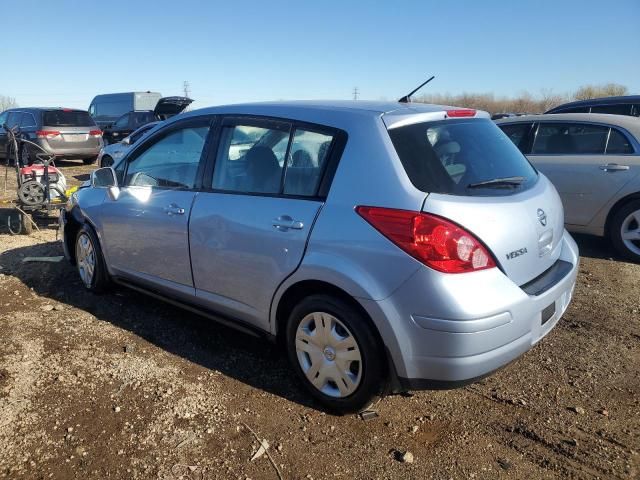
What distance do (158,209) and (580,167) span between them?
477cm

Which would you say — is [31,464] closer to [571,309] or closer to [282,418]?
[282,418]

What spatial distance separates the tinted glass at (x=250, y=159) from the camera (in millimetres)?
3250

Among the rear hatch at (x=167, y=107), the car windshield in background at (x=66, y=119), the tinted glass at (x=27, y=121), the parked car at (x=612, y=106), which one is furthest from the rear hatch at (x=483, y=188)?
the tinted glass at (x=27, y=121)

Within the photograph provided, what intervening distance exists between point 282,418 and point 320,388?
264mm

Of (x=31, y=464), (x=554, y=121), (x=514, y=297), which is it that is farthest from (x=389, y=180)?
A: (x=554, y=121)

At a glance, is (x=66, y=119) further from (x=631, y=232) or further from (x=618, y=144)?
(x=631, y=232)

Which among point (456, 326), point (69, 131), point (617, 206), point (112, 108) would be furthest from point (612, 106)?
point (112, 108)

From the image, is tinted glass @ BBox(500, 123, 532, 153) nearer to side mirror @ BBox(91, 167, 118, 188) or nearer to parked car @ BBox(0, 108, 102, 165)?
side mirror @ BBox(91, 167, 118, 188)

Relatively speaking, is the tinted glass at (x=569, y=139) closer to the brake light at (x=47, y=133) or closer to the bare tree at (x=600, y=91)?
the brake light at (x=47, y=133)

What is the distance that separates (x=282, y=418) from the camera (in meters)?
2.97

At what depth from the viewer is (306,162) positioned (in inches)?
121

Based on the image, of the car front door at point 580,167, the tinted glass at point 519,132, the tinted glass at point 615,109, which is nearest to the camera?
the car front door at point 580,167

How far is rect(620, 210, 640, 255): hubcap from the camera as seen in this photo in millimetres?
5898

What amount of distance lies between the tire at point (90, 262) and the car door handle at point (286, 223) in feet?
7.48
